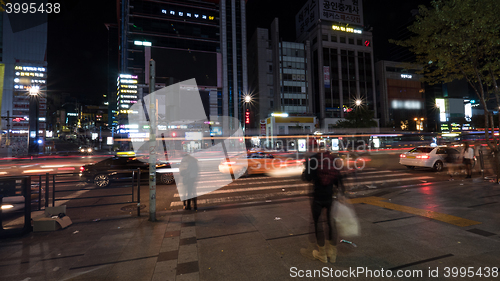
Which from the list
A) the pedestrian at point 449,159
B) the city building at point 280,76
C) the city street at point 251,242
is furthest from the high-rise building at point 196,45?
the city street at point 251,242

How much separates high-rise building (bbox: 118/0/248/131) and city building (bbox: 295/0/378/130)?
24350 millimetres

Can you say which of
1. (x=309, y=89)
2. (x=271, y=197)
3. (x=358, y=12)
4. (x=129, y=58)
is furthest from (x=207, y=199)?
(x=129, y=58)

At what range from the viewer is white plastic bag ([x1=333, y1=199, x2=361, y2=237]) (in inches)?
201

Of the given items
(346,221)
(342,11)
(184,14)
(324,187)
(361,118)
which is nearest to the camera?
(324,187)

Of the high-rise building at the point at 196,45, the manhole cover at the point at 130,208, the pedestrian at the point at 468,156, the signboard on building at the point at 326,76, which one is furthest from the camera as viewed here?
the high-rise building at the point at 196,45

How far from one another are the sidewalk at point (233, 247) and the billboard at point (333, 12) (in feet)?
218

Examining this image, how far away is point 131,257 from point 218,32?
285 feet

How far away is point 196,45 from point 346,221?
80962 millimetres

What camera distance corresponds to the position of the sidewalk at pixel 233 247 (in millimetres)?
3738

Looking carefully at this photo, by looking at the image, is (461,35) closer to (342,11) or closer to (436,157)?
(436,157)

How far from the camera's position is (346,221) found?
5.82 m

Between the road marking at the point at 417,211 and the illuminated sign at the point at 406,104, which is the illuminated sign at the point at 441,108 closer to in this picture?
the illuminated sign at the point at 406,104

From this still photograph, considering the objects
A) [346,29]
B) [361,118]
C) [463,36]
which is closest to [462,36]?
[463,36]

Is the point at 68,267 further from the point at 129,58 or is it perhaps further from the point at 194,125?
the point at 129,58
